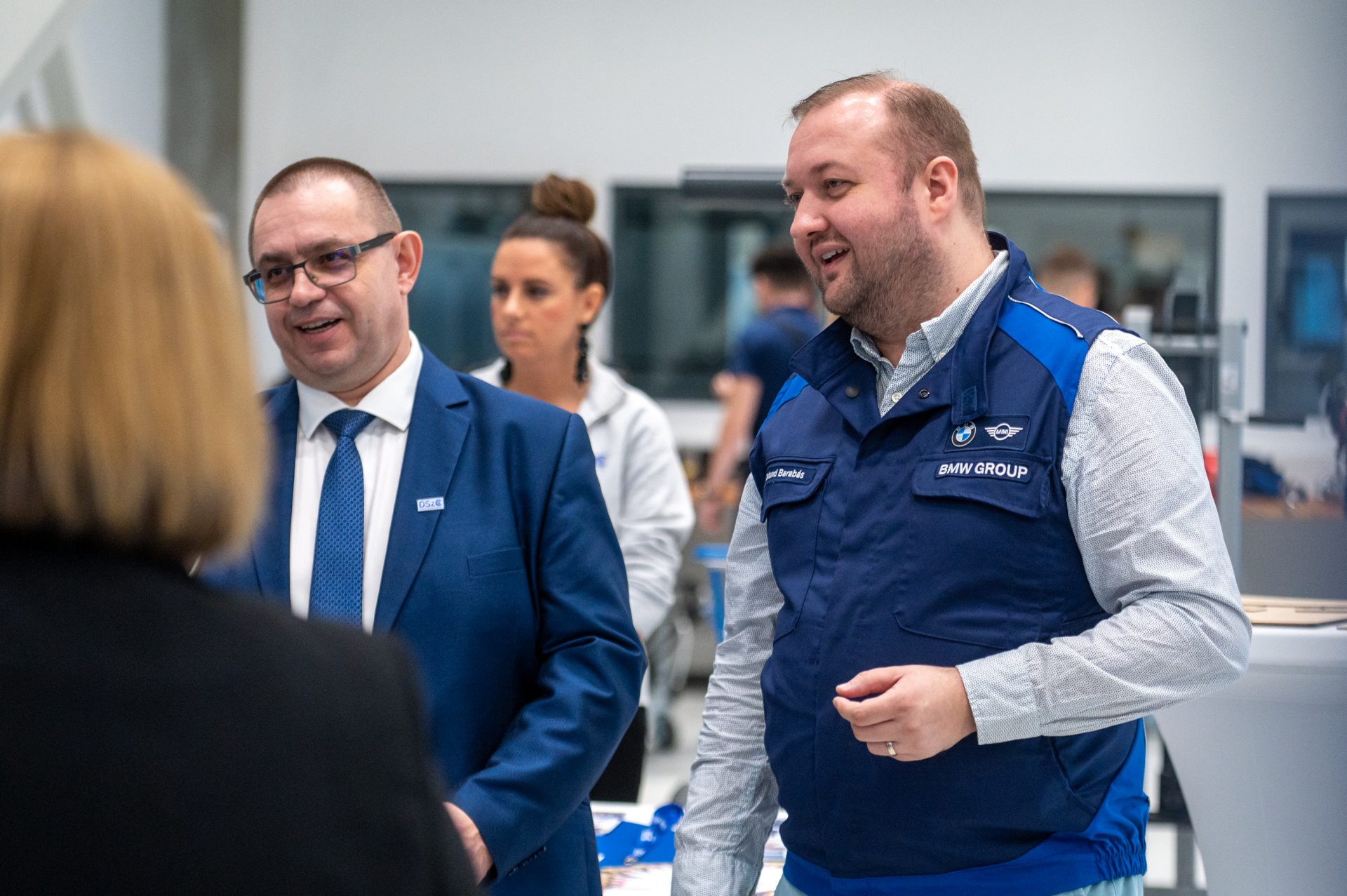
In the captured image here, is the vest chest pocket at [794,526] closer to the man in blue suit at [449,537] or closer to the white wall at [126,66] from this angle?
the man in blue suit at [449,537]

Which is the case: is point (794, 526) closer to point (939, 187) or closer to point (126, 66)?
point (939, 187)

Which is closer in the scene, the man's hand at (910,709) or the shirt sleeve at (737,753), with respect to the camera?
the man's hand at (910,709)

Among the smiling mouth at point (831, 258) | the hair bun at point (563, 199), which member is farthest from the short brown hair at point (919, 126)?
the hair bun at point (563, 199)

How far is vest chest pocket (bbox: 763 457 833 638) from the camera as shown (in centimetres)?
152

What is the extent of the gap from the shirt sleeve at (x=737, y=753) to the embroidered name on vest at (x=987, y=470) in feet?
1.00

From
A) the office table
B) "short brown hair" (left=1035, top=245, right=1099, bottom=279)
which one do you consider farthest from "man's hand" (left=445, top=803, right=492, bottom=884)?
"short brown hair" (left=1035, top=245, right=1099, bottom=279)

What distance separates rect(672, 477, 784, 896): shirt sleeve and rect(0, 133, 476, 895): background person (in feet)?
2.76

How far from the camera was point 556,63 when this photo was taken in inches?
298

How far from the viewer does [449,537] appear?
159 cm

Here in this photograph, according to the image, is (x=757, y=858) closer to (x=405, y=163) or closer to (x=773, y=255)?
(x=773, y=255)

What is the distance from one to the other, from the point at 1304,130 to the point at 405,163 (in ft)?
15.8

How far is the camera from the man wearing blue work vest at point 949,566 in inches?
52.6

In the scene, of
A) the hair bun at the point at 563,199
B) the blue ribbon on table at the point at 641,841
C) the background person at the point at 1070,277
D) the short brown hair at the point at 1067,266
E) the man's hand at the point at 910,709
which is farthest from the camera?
the short brown hair at the point at 1067,266

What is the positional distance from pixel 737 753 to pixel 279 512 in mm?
618
